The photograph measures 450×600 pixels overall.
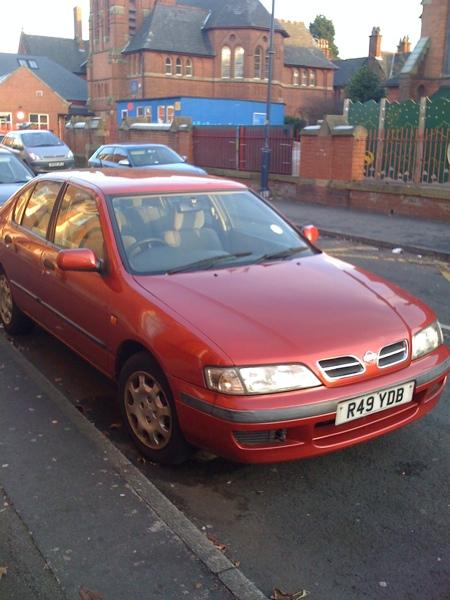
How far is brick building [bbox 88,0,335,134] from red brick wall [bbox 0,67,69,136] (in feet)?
19.2

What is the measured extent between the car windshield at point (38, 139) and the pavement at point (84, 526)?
2106 centimetres

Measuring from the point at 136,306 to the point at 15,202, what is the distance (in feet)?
9.37

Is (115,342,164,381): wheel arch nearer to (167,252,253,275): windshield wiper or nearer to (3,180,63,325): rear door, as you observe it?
(167,252,253,275): windshield wiper

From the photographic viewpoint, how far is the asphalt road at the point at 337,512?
2.75 metres

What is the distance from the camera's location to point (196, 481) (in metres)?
3.56

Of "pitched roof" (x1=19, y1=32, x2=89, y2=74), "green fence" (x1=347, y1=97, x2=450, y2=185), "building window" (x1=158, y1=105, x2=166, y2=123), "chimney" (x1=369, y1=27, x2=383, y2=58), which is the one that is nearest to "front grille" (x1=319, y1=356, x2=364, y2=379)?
"green fence" (x1=347, y1=97, x2=450, y2=185)

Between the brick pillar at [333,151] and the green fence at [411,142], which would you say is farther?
the brick pillar at [333,151]

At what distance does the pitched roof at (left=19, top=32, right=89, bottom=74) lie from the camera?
89688mm

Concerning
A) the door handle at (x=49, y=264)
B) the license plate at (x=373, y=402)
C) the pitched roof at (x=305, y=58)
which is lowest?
the license plate at (x=373, y=402)

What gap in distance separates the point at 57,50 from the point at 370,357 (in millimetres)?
97611

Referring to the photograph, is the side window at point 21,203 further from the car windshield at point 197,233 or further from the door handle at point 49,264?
the car windshield at point 197,233

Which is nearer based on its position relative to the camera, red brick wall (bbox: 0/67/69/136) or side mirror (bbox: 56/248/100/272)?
side mirror (bbox: 56/248/100/272)

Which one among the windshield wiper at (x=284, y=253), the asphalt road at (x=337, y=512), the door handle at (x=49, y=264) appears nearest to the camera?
the asphalt road at (x=337, y=512)

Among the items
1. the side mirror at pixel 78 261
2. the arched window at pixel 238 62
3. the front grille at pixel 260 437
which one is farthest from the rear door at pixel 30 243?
the arched window at pixel 238 62
